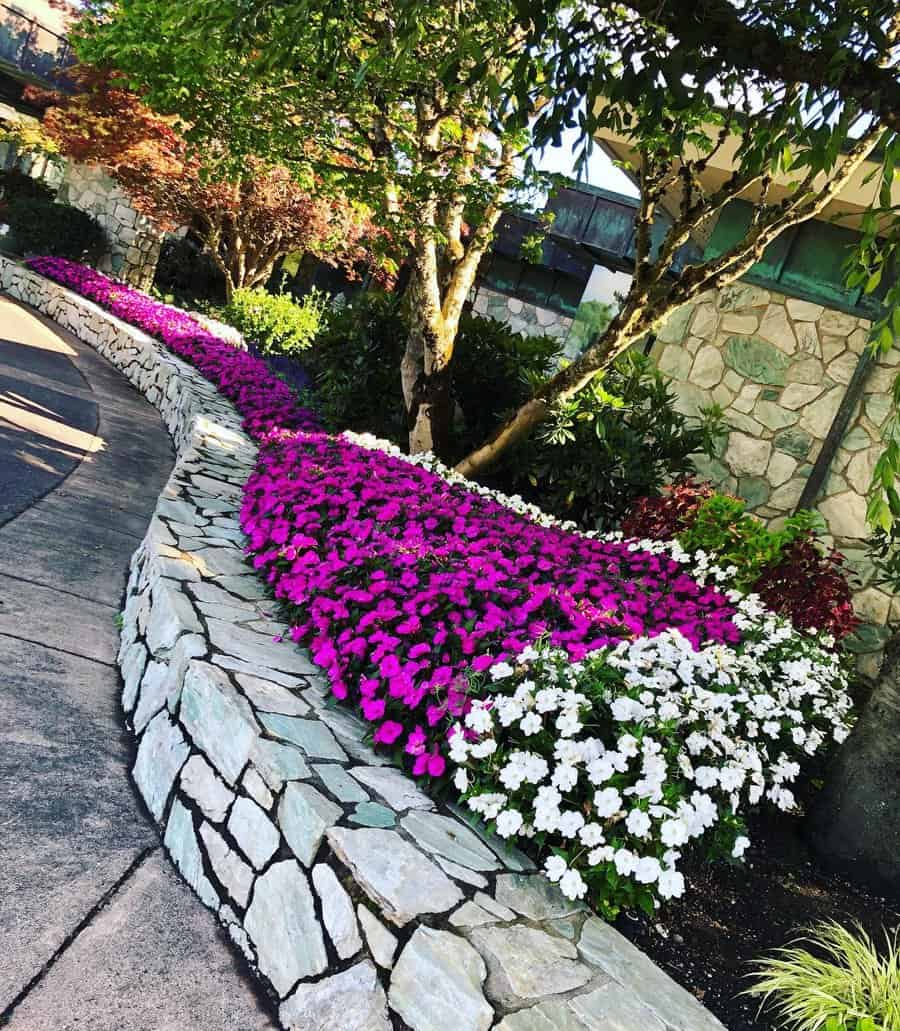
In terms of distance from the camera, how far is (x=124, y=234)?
1534 centimetres

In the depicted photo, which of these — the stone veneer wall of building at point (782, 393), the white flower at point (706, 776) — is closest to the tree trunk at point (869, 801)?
the white flower at point (706, 776)

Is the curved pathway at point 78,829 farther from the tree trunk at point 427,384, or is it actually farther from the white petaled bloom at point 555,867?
the tree trunk at point 427,384

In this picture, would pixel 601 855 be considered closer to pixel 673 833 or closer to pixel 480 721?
pixel 673 833

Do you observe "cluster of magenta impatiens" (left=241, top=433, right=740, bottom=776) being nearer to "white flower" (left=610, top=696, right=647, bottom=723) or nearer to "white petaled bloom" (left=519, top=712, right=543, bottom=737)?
"white petaled bloom" (left=519, top=712, right=543, bottom=737)

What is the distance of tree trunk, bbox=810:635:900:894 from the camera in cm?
301

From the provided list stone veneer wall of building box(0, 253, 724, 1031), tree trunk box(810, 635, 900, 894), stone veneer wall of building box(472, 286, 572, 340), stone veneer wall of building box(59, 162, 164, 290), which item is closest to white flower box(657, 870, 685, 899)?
stone veneer wall of building box(0, 253, 724, 1031)

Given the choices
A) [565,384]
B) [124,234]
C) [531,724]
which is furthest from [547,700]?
[124,234]

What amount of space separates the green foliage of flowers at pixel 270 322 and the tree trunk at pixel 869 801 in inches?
453

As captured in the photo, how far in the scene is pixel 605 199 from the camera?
1166 cm

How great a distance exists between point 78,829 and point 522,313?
1570 centimetres

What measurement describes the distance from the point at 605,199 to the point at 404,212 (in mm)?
6549

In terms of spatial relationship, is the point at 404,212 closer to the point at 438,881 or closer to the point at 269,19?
the point at 269,19

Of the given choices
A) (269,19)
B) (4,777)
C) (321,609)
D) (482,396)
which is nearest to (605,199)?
(482,396)

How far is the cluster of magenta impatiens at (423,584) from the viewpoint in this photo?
2879mm
